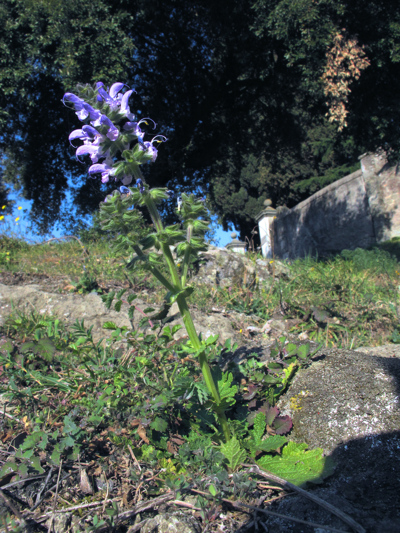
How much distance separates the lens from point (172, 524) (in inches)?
48.7

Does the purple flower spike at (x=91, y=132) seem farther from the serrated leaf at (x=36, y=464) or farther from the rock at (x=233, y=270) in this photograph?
the rock at (x=233, y=270)

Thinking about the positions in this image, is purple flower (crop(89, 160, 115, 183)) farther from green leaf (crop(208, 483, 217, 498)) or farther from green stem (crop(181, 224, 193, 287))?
green leaf (crop(208, 483, 217, 498))

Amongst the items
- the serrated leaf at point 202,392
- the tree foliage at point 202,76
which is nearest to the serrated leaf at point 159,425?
the serrated leaf at point 202,392

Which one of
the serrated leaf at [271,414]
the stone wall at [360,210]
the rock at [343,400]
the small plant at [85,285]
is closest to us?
the rock at [343,400]

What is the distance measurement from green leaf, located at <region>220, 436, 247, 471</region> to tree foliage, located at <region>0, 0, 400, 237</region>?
19.8 feet

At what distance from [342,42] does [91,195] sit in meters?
7.02

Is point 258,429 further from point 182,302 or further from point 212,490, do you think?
point 182,302

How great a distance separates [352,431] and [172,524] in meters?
0.80

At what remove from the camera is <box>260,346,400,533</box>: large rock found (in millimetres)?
1194

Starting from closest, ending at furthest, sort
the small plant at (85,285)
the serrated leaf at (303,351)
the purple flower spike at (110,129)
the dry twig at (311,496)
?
the dry twig at (311,496) → the purple flower spike at (110,129) → the serrated leaf at (303,351) → the small plant at (85,285)

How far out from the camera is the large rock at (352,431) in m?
1.19

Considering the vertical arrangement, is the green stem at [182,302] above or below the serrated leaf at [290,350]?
above

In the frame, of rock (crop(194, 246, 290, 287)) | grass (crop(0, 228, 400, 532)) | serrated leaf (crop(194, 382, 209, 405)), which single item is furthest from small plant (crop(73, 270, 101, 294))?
serrated leaf (crop(194, 382, 209, 405))

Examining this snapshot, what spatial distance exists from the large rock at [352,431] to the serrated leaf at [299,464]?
1.7 inches
